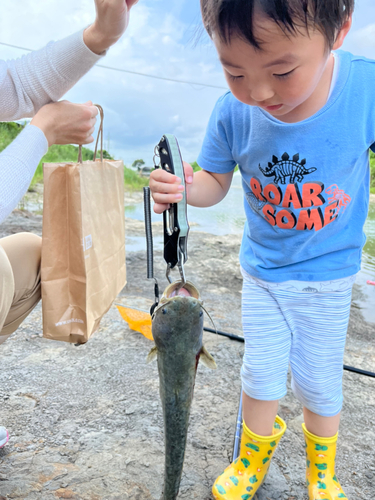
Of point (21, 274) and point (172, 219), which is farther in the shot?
point (21, 274)

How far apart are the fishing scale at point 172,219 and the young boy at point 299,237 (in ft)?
0.93

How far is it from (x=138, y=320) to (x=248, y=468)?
1223 millimetres

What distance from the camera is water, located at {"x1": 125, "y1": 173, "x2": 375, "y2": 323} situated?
3.76 m

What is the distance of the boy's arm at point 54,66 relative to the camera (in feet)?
4.14

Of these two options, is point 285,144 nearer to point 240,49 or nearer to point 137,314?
point 240,49

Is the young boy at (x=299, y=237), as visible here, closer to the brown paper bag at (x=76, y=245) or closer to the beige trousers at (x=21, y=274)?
the brown paper bag at (x=76, y=245)

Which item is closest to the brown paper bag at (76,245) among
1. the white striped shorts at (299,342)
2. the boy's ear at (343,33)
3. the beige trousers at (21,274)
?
the beige trousers at (21,274)

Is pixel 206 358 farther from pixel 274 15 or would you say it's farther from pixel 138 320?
pixel 138 320

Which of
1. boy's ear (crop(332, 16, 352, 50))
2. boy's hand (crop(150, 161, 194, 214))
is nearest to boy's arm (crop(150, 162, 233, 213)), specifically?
boy's hand (crop(150, 161, 194, 214))

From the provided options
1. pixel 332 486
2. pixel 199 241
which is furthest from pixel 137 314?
pixel 199 241

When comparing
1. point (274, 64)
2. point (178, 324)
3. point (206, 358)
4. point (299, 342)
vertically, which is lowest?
point (299, 342)

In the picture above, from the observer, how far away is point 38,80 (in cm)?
131

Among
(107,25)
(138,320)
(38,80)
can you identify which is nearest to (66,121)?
(38,80)

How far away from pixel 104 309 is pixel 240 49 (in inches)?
41.2
